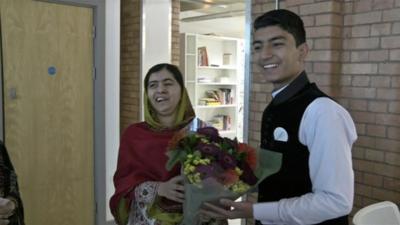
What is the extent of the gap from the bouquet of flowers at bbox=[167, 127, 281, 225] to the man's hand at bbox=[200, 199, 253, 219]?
0.08ft

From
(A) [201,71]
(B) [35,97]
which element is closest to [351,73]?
(B) [35,97]

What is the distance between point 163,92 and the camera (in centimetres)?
184

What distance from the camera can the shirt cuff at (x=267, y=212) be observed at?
47.8 inches

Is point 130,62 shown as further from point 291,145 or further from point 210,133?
point 291,145

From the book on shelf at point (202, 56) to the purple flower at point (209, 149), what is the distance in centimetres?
520

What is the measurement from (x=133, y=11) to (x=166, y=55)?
545 millimetres

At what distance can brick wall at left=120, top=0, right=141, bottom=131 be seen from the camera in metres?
3.89

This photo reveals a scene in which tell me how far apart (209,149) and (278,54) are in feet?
1.25

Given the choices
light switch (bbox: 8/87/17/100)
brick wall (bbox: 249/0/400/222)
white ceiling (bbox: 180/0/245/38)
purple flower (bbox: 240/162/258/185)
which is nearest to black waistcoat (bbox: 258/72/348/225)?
purple flower (bbox: 240/162/258/185)

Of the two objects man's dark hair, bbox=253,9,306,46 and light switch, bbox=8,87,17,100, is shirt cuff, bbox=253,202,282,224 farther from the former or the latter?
light switch, bbox=8,87,17,100

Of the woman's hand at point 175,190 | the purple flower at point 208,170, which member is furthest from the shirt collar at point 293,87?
the woman's hand at point 175,190

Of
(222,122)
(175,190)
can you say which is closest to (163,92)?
(175,190)

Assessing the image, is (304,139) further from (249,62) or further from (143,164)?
(249,62)

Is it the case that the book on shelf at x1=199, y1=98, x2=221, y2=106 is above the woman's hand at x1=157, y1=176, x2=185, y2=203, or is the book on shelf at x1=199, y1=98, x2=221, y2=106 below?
above
